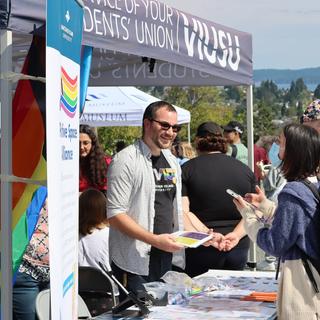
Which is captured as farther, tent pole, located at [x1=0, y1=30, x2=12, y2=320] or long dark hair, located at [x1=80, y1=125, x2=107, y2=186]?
long dark hair, located at [x1=80, y1=125, x2=107, y2=186]

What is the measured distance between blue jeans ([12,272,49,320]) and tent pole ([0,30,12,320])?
1.15m

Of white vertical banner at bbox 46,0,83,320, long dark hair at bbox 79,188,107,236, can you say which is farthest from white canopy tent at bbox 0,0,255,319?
long dark hair at bbox 79,188,107,236

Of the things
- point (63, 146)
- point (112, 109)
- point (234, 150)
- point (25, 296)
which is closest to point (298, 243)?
point (63, 146)

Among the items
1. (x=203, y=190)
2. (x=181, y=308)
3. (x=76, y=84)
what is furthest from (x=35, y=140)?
(x=203, y=190)

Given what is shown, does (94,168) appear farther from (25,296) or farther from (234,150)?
(234,150)

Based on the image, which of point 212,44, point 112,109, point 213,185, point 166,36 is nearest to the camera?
point 166,36

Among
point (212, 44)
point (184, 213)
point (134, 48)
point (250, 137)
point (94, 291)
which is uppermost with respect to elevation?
point (212, 44)

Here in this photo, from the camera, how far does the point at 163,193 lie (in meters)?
4.70

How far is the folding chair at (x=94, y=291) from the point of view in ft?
15.9

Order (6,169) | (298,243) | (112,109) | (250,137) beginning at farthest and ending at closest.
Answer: (112,109), (250,137), (298,243), (6,169)

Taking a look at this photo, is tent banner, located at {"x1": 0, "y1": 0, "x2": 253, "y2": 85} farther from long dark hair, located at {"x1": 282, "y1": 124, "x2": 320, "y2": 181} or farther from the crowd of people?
long dark hair, located at {"x1": 282, "y1": 124, "x2": 320, "y2": 181}

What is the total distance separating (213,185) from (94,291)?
3.88 feet

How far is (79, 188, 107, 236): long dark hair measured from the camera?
5066mm

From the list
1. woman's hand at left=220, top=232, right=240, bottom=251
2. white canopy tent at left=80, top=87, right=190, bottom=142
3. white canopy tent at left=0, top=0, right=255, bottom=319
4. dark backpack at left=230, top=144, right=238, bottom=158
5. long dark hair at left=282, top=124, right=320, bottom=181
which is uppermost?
white canopy tent at left=80, top=87, right=190, bottom=142
